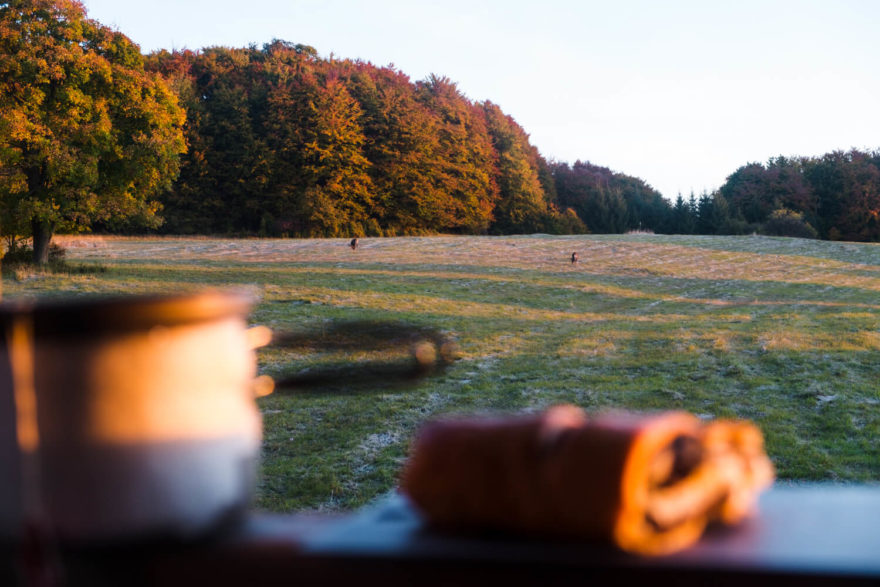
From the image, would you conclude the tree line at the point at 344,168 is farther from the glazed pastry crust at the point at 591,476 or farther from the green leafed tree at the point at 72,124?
the glazed pastry crust at the point at 591,476

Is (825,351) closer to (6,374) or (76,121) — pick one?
(6,374)

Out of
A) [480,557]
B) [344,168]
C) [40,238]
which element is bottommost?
[480,557]

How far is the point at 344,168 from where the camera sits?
41.5m

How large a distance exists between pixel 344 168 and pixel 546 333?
1245 inches

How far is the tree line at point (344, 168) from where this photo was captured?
19.0 metres

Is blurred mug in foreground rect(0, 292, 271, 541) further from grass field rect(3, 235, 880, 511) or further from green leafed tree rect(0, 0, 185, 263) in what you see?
green leafed tree rect(0, 0, 185, 263)

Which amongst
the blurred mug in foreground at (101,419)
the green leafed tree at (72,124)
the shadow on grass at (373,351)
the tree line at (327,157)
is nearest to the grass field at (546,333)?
the shadow on grass at (373,351)

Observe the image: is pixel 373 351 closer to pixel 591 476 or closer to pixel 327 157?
pixel 591 476

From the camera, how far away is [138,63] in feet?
Answer: 65.5

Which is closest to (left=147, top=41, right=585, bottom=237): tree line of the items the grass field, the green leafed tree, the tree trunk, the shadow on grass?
the grass field

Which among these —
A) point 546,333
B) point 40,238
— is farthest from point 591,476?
point 40,238

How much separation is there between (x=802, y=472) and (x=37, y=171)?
19.3 metres

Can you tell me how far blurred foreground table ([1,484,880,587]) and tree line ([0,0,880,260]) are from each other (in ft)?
64.6

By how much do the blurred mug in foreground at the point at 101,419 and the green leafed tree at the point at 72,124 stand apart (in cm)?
1880
